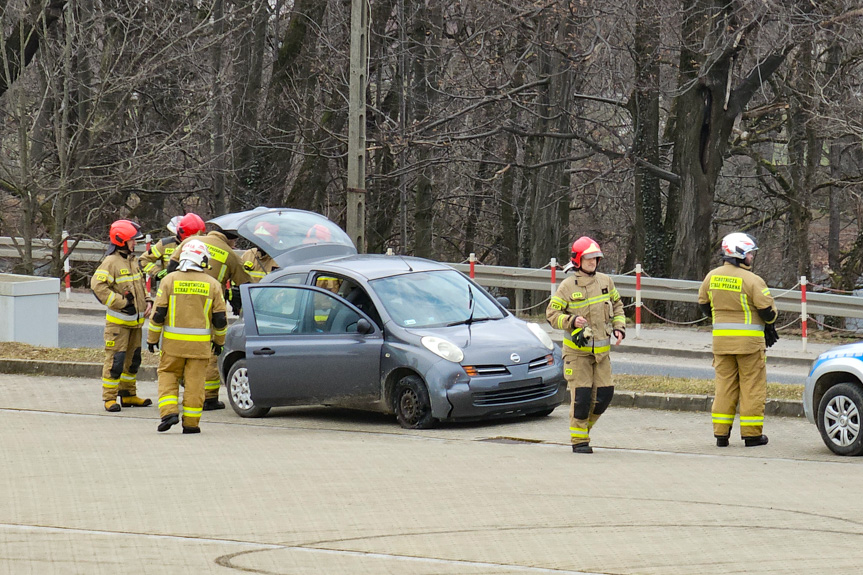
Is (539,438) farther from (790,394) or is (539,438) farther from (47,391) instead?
(47,391)

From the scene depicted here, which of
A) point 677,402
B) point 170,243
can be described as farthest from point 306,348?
point 677,402

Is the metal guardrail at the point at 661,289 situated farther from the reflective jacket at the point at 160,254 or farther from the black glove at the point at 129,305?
the black glove at the point at 129,305

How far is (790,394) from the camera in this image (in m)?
12.5

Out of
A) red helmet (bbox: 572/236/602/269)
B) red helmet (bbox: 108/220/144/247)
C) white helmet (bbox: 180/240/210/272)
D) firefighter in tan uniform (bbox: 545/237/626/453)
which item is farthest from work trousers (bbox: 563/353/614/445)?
red helmet (bbox: 108/220/144/247)

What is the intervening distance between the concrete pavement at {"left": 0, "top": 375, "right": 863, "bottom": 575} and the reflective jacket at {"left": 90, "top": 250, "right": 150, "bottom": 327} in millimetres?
1110

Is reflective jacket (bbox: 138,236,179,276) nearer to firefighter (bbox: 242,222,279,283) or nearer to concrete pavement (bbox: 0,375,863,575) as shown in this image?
firefighter (bbox: 242,222,279,283)

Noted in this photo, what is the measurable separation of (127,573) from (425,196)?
78.2ft

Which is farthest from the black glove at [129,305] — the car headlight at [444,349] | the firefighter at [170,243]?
the car headlight at [444,349]

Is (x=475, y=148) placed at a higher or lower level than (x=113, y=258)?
higher

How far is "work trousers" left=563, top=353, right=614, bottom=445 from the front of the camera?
10086 millimetres

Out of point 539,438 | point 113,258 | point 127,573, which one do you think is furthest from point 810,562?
point 113,258

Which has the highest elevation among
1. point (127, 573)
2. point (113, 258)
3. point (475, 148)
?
point (475, 148)

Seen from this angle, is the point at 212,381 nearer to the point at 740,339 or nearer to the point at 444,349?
the point at 444,349

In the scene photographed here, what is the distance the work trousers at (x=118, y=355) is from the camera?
12.6 meters
